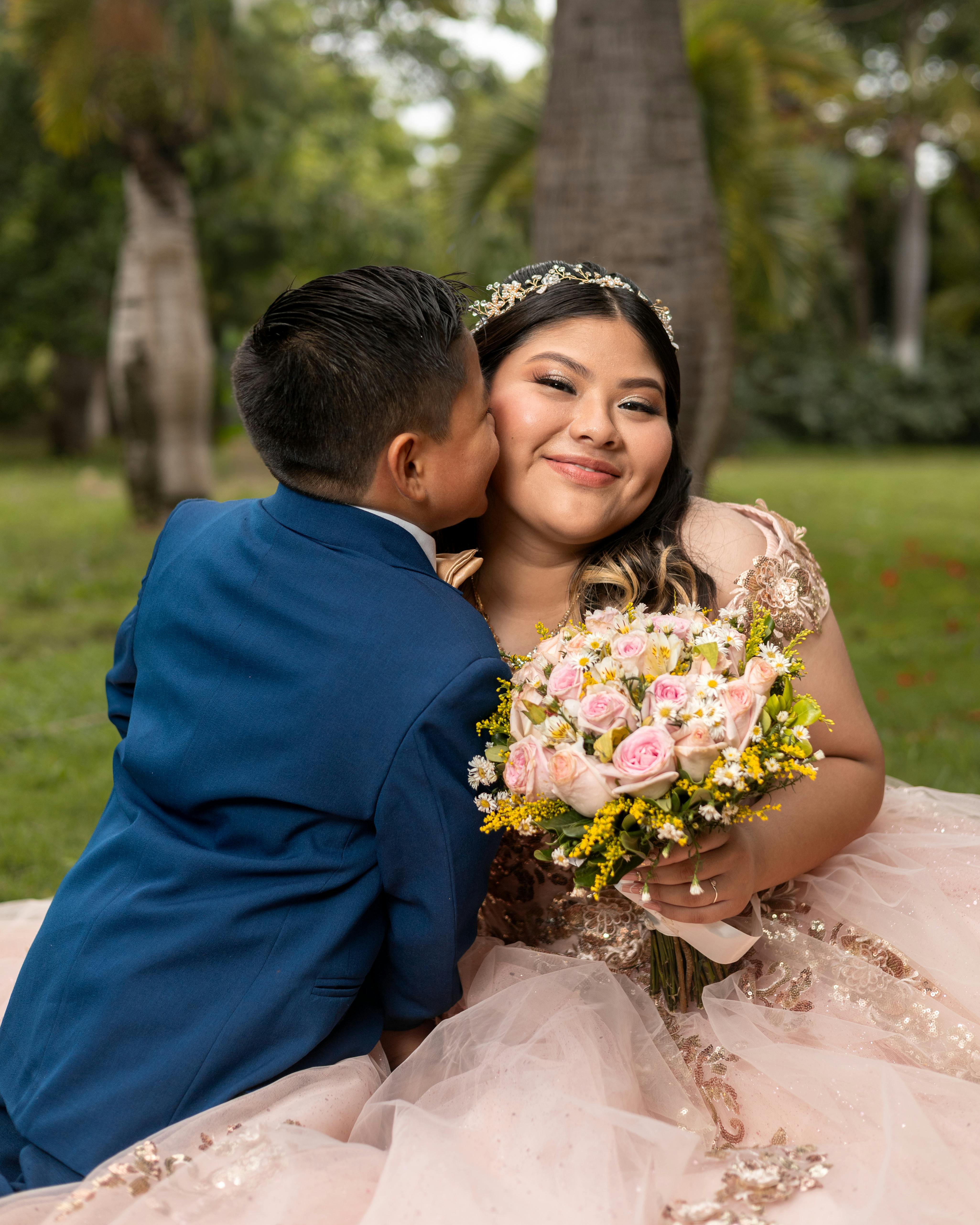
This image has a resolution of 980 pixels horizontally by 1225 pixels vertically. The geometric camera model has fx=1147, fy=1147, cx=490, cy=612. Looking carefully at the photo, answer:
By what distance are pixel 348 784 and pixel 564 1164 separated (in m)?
0.73

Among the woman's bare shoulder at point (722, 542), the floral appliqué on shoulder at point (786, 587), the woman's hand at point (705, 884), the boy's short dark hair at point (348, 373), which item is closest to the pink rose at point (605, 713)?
the woman's hand at point (705, 884)

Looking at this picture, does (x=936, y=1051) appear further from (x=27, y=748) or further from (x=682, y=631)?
(x=27, y=748)

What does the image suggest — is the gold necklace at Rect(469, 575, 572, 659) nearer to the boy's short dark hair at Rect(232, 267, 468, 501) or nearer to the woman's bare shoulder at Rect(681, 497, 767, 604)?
the woman's bare shoulder at Rect(681, 497, 767, 604)

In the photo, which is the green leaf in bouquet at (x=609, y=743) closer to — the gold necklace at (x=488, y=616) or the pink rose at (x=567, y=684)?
the pink rose at (x=567, y=684)

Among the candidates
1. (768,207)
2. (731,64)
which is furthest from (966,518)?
(731,64)

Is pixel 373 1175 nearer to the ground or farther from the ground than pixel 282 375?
nearer to the ground

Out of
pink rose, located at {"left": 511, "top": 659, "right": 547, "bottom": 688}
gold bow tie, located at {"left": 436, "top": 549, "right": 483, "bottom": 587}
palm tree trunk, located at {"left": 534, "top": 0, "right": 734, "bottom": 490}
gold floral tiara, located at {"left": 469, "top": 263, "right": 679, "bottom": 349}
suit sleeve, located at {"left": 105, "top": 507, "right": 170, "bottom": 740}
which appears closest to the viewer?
pink rose, located at {"left": 511, "top": 659, "right": 547, "bottom": 688}

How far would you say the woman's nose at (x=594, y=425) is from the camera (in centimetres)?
260

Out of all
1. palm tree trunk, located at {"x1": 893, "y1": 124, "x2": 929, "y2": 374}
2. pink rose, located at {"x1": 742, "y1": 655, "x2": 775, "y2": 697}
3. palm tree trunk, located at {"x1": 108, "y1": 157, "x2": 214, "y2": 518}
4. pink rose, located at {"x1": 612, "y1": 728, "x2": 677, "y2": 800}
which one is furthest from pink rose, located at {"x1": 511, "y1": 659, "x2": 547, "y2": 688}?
palm tree trunk, located at {"x1": 893, "y1": 124, "x2": 929, "y2": 374}

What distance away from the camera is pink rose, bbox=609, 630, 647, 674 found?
200 centimetres

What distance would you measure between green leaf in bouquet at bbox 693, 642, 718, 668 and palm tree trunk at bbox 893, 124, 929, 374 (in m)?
24.9

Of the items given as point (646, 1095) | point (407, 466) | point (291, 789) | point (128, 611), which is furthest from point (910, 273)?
point (291, 789)

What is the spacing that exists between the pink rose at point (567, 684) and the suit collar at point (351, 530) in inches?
14.4

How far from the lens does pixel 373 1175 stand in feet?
6.30
